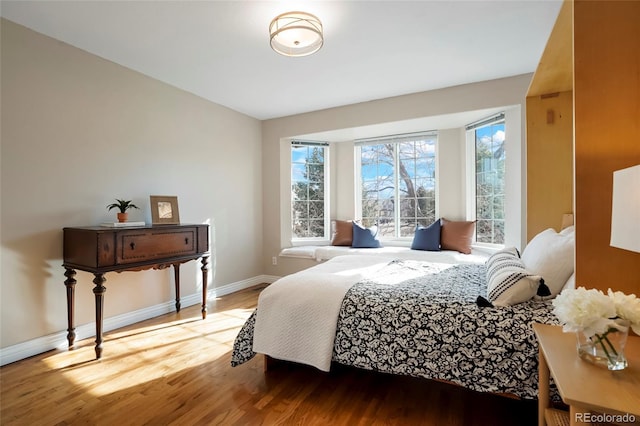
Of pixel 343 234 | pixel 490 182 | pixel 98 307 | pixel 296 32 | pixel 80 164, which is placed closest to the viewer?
pixel 296 32

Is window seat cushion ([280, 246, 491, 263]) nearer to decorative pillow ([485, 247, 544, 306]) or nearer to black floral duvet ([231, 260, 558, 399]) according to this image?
black floral duvet ([231, 260, 558, 399])

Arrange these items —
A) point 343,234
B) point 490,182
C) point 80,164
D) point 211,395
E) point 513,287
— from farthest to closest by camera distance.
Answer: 1. point 343,234
2. point 490,182
3. point 80,164
4. point 211,395
5. point 513,287

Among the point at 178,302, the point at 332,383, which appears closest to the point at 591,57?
the point at 332,383

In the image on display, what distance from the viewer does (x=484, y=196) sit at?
3773mm

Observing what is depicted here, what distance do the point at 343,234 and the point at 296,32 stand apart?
282cm

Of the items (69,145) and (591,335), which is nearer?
(591,335)

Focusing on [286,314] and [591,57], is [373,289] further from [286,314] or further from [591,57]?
[591,57]

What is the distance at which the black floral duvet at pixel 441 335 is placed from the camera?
1.44m

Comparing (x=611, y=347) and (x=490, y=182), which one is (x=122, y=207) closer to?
(x=611, y=347)

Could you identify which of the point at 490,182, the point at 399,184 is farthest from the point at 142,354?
the point at 490,182

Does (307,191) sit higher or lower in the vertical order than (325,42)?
lower

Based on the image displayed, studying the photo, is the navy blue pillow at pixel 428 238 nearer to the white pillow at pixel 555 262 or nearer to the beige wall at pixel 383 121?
the beige wall at pixel 383 121

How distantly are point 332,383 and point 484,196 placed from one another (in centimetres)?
293

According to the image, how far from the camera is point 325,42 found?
2.46 m
